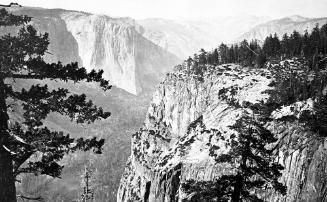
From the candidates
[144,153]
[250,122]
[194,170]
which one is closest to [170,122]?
[144,153]

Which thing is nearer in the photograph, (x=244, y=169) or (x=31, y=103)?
(x=31, y=103)

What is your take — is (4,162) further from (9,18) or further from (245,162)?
(245,162)

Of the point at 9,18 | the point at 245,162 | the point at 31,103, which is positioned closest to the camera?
the point at 9,18

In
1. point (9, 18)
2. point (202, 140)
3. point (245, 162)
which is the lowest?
point (202, 140)

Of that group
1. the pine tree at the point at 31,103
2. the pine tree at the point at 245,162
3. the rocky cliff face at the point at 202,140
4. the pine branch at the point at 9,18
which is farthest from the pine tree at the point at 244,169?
the rocky cliff face at the point at 202,140

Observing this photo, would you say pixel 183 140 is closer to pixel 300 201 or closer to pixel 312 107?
pixel 312 107

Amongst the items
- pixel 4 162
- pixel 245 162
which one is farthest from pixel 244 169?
pixel 4 162
